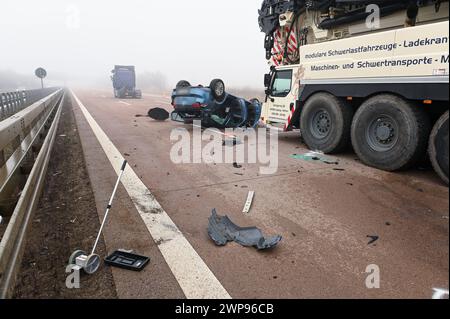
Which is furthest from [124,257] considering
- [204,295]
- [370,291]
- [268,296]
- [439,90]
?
[439,90]

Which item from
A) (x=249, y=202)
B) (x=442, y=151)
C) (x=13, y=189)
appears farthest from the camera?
(x=249, y=202)

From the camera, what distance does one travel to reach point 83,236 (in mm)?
3365

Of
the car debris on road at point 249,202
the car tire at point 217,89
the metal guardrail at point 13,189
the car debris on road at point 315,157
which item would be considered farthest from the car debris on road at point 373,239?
the car tire at point 217,89

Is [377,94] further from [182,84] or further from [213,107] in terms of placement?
[182,84]

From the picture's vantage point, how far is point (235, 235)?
343 centimetres

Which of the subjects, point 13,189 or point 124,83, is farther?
point 124,83

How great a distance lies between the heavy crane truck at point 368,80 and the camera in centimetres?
500

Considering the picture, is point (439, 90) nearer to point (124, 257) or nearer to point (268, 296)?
point (268, 296)

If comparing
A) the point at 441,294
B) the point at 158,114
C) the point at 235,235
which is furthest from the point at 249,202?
the point at 158,114

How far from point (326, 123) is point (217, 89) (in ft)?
13.7

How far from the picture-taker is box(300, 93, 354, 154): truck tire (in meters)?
6.68

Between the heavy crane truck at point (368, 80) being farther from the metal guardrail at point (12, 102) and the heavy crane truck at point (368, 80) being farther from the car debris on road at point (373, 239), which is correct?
Answer: the metal guardrail at point (12, 102)

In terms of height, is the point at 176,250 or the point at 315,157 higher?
the point at 315,157

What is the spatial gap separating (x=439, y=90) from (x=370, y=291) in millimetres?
3610
